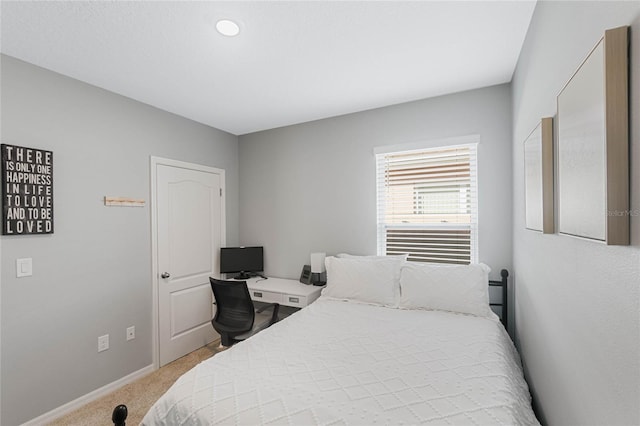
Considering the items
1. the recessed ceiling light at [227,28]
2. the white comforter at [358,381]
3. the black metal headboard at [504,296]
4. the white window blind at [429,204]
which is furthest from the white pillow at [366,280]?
the recessed ceiling light at [227,28]

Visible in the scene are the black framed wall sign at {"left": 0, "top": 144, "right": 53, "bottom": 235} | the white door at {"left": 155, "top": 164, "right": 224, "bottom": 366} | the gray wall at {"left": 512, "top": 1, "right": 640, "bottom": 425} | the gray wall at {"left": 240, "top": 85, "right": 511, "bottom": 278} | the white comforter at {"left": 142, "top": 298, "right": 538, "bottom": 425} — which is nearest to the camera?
the gray wall at {"left": 512, "top": 1, "right": 640, "bottom": 425}

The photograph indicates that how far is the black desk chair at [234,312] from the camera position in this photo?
8.09ft

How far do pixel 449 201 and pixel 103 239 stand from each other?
3148 mm

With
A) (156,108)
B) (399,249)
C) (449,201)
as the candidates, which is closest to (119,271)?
(156,108)

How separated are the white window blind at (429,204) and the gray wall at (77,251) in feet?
7.91

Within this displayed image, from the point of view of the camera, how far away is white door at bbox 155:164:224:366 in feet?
9.84

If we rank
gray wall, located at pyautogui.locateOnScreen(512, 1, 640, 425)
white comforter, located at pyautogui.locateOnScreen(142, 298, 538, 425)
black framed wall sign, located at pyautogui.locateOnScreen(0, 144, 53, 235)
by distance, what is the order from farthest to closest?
black framed wall sign, located at pyautogui.locateOnScreen(0, 144, 53, 235), white comforter, located at pyautogui.locateOnScreen(142, 298, 538, 425), gray wall, located at pyautogui.locateOnScreen(512, 1, 640, 425)

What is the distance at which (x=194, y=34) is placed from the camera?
1790 mm

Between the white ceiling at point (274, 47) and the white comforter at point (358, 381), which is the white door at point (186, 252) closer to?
the white ceiling at point (274, 47)

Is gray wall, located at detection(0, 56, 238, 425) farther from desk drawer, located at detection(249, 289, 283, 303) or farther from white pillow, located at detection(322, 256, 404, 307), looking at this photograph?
white pillow, located at detection(322, 256, 404, 307)

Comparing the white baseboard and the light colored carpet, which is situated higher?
the white baseboard

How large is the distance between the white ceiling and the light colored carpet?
263cm

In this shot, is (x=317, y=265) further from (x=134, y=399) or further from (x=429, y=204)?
(x=134, y=399)

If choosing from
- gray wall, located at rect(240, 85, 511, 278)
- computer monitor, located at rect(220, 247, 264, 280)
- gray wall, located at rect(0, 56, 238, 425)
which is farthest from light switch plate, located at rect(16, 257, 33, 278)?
gray wall, located at rect(240, 85, 511, 278)
